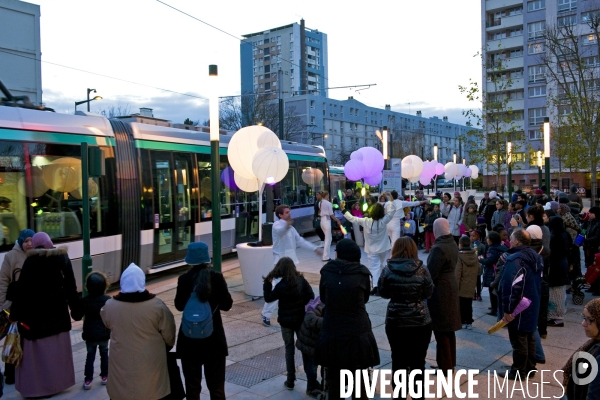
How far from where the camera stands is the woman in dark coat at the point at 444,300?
5.65m

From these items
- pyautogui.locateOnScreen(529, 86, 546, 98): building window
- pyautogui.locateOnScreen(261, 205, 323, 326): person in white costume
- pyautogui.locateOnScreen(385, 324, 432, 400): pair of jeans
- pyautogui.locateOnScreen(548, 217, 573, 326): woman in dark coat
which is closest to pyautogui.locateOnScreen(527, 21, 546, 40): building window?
pyautogui.locateOnScreen(529, 86, 546, 98): building window

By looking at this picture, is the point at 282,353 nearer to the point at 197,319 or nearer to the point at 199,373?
the point at 199,373

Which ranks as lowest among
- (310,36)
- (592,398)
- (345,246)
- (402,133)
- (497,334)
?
(497,334)

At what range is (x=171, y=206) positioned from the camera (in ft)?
38.8

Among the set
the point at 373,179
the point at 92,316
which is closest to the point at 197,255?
the point at 92,316

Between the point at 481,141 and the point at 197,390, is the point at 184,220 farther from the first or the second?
the point at 481,141

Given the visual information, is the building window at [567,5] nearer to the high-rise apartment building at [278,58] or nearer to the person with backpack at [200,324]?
the high-rise apartment building at [278,58]

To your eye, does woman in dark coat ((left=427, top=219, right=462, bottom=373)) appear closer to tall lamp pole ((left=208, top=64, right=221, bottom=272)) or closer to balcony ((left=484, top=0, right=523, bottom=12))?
tall lamp pole ((left=208, top=64, right=221, bottom=272))

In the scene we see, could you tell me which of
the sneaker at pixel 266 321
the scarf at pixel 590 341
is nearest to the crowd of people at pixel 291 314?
the scarf at pixel 590 341

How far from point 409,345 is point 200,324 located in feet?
6.53

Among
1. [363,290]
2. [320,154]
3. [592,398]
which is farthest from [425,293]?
[320,154]

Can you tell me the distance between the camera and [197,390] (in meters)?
4.69

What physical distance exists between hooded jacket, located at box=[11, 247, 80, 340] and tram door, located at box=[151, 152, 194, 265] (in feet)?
18.6

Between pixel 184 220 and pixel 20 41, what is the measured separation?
1803cm
